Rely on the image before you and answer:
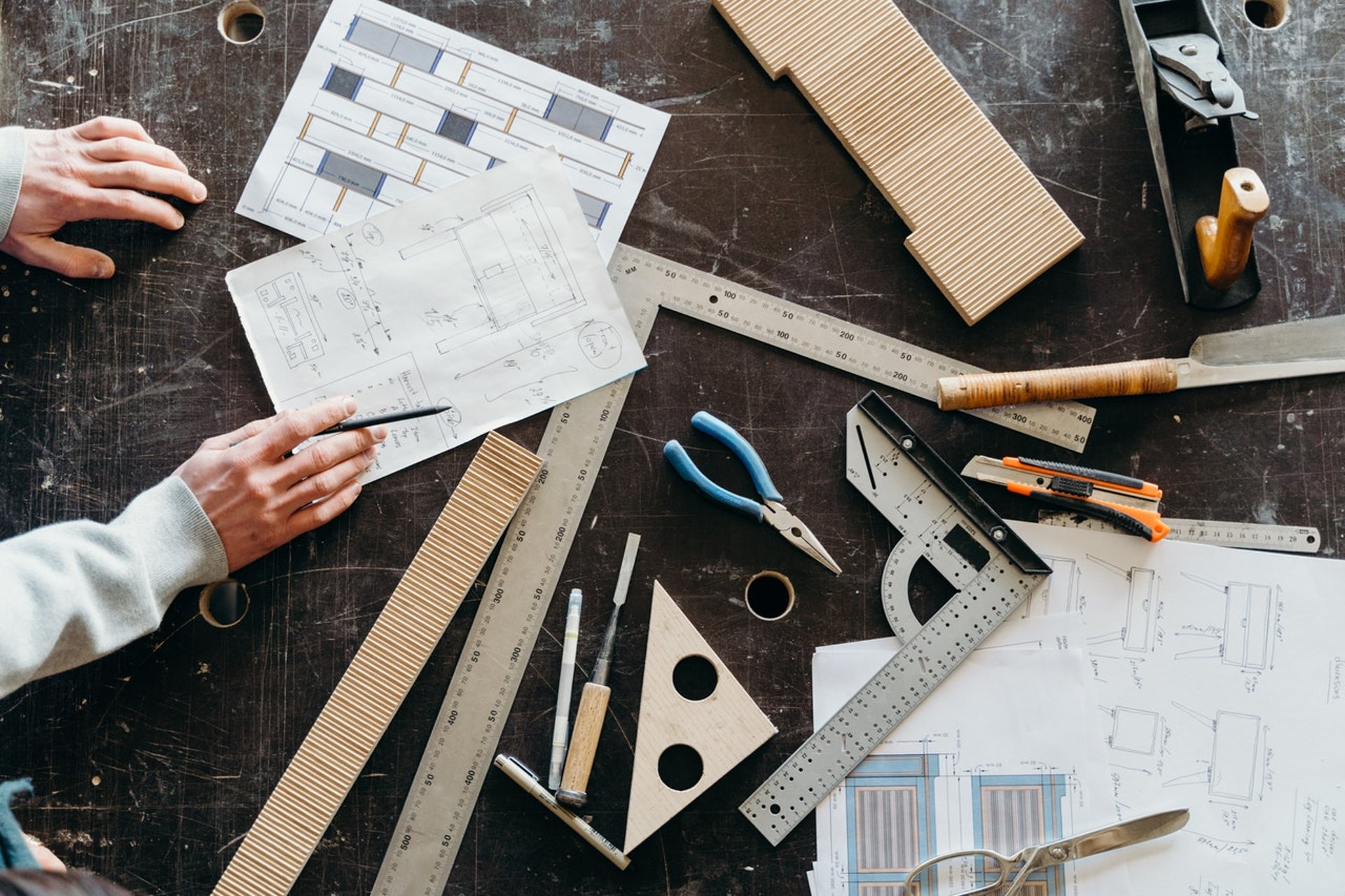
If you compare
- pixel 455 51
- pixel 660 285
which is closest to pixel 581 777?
pixel 660 285

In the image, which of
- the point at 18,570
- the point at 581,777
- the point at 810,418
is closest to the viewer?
the point at 18,570

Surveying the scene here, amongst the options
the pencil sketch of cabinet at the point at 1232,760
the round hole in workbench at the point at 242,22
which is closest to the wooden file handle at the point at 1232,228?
the pencil sketch of cabinet at the point at 1232,760

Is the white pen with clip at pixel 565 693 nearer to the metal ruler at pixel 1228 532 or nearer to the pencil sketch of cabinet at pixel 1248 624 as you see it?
the metal ruler at pixel 1228 532

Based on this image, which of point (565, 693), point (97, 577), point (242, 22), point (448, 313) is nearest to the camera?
point (97, 577)

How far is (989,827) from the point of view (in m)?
1.75

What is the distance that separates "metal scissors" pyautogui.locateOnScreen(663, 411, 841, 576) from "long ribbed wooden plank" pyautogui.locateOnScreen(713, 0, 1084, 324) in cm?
50

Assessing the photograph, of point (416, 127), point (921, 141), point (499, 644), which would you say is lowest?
point (499, 644)

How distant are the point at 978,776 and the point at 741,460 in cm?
73

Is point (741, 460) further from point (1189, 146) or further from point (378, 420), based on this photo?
point (1189, 146)

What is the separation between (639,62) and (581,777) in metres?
1.39

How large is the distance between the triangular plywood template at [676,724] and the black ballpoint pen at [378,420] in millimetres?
545

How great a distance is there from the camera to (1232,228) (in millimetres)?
1670

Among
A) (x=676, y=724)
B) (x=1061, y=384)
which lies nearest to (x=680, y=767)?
(x=676, y=724)

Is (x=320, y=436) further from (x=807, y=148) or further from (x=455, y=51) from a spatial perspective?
(x=807, y=148)
